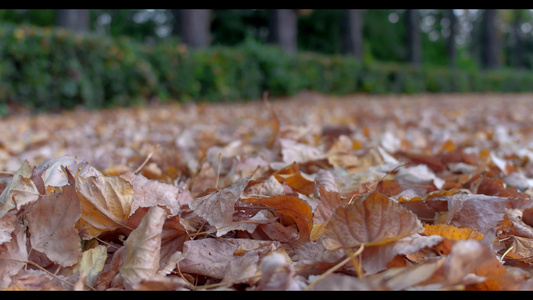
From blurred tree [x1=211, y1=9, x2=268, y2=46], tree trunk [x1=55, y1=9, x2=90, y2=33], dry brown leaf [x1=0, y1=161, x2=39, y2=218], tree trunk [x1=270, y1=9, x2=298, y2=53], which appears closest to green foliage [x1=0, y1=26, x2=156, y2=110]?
tree trunk [x1=55, y1=9, x2=90, y2=33]

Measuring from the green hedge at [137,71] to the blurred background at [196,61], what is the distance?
1cm

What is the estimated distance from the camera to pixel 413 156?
1.62 meters

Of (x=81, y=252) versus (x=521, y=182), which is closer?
(x=81, y=252)

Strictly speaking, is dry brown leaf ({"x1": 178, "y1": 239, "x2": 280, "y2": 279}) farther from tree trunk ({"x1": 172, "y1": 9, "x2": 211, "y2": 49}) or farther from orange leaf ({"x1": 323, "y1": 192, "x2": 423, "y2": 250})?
tree trunk ({"x1": 172, "y1": 9, "x2": 211, "y2": 49})

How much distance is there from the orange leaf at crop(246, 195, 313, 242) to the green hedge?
5.77m

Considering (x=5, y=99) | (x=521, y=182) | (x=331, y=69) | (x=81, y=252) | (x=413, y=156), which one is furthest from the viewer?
(x=331, y=69)

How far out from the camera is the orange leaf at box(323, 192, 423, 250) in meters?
0.74

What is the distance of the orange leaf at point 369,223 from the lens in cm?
74

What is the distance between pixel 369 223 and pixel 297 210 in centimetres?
18

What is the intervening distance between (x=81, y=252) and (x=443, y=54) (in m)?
39.4

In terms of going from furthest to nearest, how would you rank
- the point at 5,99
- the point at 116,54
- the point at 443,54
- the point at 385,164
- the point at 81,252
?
the point at 443,54 < the point at 116,54 < the point at 5,99 < the point at 385,164 < the point at 81,252
